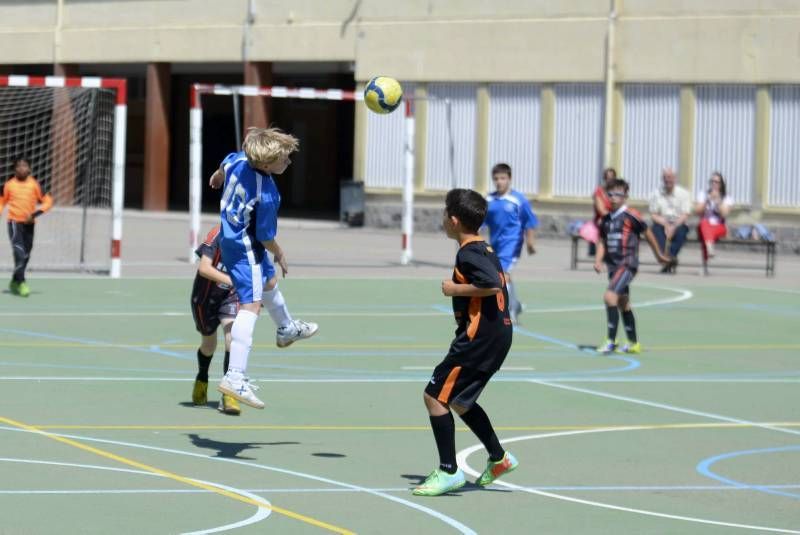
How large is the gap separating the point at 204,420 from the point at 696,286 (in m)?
14.1

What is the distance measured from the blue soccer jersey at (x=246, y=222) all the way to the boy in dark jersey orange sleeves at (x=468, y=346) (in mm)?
1595

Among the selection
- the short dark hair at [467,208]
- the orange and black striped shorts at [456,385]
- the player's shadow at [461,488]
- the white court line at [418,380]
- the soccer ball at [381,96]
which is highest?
Answer: the soccer ball at [381,96]

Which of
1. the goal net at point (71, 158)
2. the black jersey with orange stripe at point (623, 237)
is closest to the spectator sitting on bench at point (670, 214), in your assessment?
the goal net at point (71, 158)

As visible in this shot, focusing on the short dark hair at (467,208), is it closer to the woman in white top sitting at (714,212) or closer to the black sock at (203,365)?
the black sock at (203,365)

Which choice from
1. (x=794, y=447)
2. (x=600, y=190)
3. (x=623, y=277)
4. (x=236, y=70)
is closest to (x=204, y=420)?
(x=794, y=447)

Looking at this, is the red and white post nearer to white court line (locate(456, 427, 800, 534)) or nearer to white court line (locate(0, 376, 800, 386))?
white court line (locate(0, 376, 800, 386))

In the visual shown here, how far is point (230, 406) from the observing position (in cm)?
1080

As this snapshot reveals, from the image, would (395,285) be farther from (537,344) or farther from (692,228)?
(692,228)

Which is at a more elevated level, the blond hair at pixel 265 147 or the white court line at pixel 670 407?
the blond hair at pixel 265 147

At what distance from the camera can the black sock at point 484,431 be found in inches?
363

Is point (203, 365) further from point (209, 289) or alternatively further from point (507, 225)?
point (507, 225)

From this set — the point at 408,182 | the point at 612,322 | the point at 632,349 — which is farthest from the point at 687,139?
the point at 612,322

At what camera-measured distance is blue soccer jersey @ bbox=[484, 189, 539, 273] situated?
17453mm

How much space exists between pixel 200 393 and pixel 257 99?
27470mm
